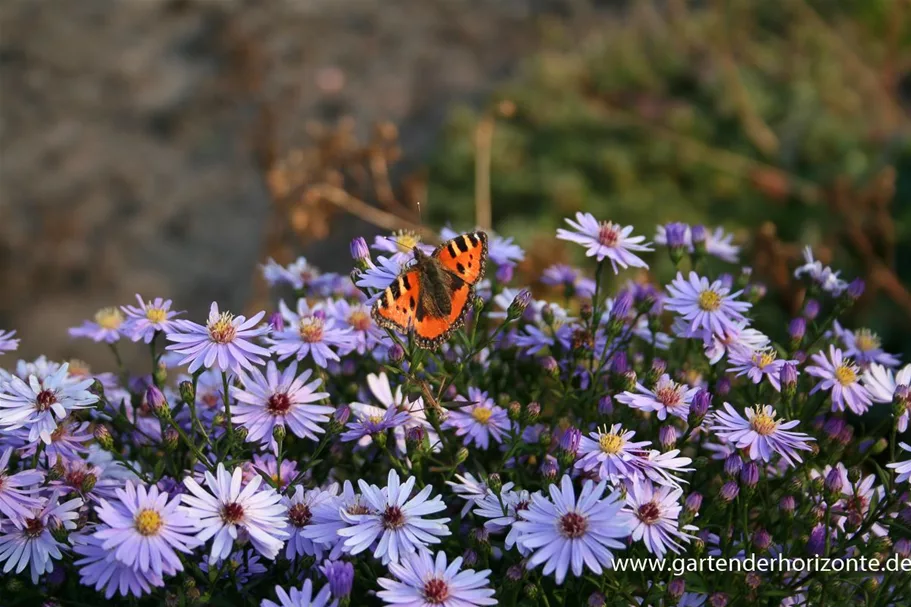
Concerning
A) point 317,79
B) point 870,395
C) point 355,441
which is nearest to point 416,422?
point 355,441

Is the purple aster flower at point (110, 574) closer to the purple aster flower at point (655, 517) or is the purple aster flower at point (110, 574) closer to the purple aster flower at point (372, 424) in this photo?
the purple aster flower at point (372, 424)

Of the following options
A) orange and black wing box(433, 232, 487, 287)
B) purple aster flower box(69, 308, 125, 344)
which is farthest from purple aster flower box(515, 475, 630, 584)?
purple aster flower box(69, 308, 125, 344)

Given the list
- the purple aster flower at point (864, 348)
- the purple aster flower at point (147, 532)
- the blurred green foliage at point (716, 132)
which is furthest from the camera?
the blurred green foliage at point (716, 132)

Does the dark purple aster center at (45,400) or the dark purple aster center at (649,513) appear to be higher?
the dark purple aster center at (45,400)

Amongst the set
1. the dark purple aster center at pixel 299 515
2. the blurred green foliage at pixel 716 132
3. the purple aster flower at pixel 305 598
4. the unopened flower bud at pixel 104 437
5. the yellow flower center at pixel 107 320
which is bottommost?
the purple aster flower at pixel 305 598

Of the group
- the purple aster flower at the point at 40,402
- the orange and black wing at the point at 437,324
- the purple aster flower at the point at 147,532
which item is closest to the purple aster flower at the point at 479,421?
the orange and black wing at the point at 437,324

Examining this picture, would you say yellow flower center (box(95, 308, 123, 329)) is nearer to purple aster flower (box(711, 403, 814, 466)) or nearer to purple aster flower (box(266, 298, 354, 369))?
purple aster flower (box(266, 298, 354, 369))

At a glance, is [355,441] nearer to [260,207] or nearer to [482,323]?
[482,323]
